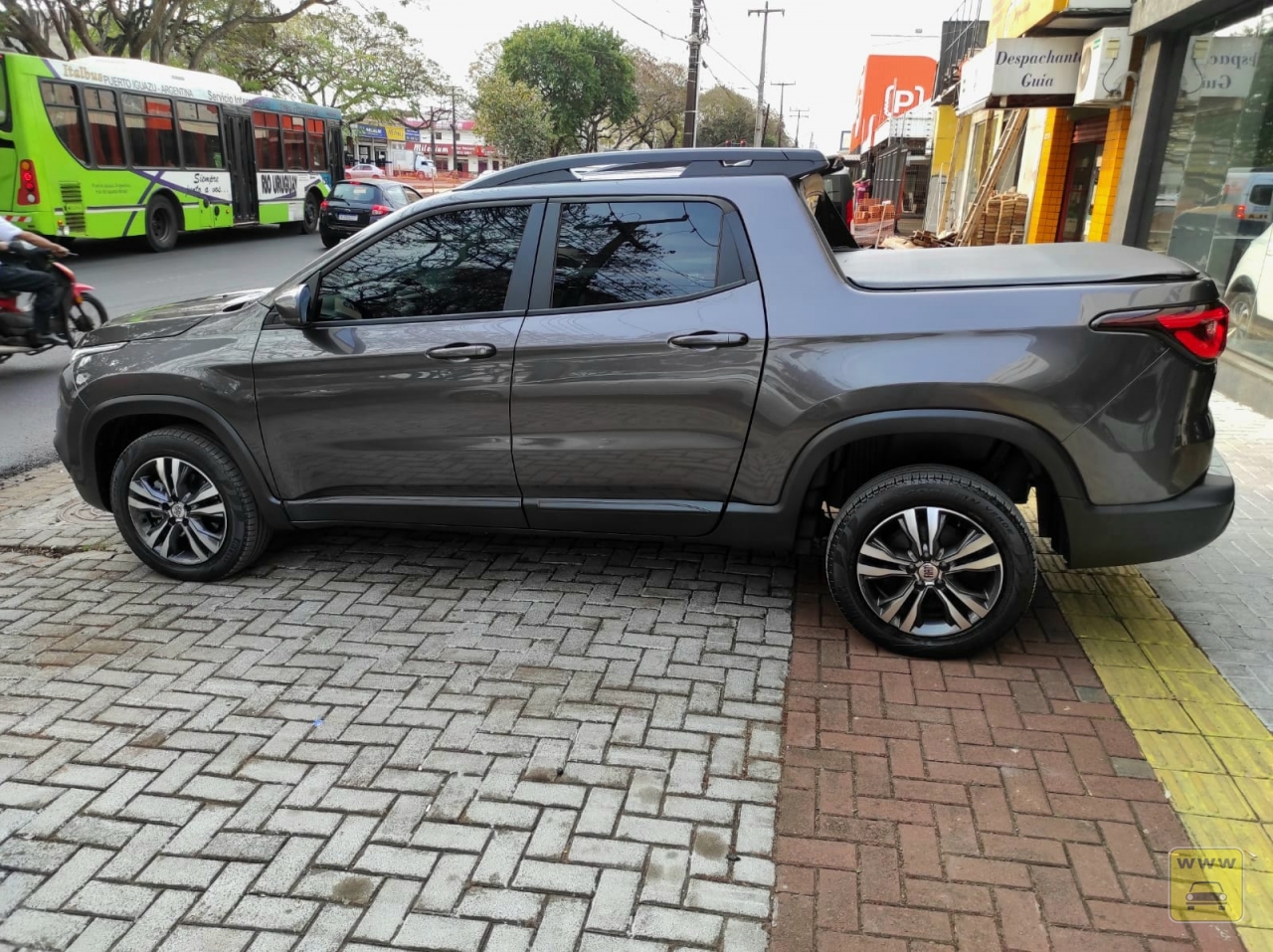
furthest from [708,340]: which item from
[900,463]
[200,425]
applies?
[200,425]

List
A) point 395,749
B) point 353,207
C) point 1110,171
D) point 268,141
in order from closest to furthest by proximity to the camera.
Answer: point 395,749
point 1110,171
point 353,207
point 268,141

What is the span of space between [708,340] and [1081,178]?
1126cm

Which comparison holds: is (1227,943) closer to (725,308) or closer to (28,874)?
(725,308)

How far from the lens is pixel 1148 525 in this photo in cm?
333

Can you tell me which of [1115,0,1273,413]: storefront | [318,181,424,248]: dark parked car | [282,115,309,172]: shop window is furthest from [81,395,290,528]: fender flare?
[282,115,309,172]: shop window

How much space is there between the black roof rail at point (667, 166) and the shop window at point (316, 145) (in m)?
22.0

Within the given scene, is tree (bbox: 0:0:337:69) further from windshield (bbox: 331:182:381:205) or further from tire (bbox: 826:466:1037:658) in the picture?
tire (bbox: 826:466:1037:658)

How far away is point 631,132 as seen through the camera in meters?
70.8

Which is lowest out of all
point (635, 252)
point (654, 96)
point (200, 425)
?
point (200, 425)

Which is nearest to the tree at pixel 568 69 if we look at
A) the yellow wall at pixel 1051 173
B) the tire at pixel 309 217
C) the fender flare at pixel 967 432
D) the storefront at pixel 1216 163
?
the tire at pixel 309 217

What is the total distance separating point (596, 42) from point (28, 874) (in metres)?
59.1

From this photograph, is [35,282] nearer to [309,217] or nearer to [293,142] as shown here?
[293,142]

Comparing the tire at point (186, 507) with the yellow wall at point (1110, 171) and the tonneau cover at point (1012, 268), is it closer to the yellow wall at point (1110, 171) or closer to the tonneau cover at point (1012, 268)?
the tonneau cover at point (1012, 268)

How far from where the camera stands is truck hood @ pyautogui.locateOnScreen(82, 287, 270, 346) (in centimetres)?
423
